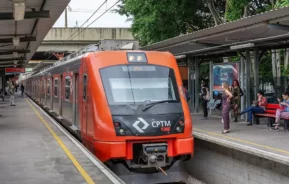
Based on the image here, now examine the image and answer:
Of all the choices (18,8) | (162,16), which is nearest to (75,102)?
(18,8)

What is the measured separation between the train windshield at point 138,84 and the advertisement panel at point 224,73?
20.3 ft

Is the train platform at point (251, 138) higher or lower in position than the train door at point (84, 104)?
lower

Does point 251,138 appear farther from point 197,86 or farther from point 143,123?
point 197,86

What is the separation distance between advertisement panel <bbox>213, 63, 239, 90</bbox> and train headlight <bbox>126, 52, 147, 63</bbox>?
6316 mm

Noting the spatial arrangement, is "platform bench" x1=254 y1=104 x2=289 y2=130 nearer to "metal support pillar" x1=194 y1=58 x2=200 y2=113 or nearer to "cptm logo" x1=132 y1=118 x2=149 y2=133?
"metal support pillar" x1=194 y1=58 x2=200 y2=113

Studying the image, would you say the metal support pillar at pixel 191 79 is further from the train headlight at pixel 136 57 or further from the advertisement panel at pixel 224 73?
the train headlight at pixel 136 57

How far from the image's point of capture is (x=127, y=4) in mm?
22969

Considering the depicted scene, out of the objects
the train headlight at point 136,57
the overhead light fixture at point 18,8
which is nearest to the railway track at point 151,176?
the train headlight at point 136,57

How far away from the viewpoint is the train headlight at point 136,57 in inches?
363

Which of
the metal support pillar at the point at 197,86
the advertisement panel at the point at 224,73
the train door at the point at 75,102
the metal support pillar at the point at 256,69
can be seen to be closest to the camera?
the train door at the point at 75,102

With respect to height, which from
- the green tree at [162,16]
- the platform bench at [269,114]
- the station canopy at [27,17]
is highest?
the green tree at [162,16]

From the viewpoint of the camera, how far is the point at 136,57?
9273mm

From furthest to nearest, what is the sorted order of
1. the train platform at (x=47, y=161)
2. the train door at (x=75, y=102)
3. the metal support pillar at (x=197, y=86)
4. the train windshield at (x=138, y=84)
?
1. the metal support pillar at (x=197, y=86)
2. the train door at (x=75, y=102)
3. the train windshield at (x=138, y=84)
4. the train platform at (x=47, y=161)

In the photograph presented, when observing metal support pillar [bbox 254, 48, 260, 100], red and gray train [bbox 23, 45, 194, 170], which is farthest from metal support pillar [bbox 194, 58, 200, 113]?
red and gray train [bbox 23, 45, 194, 170]
